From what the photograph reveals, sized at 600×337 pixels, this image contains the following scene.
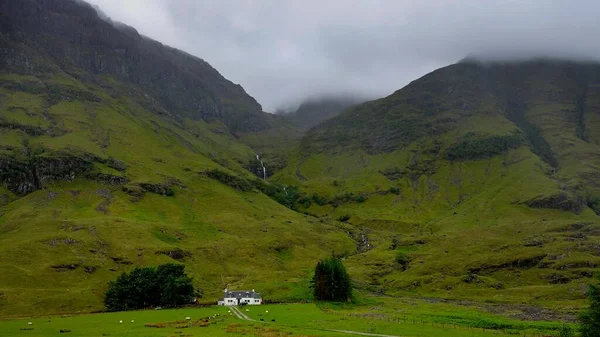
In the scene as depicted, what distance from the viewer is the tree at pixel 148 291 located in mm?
142625

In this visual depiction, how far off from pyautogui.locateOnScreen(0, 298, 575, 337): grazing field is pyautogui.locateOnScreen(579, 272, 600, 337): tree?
10.0m

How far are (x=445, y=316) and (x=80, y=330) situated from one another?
77.8 m

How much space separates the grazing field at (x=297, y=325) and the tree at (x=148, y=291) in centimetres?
2969

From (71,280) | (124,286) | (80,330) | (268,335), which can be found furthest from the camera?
(71,280)

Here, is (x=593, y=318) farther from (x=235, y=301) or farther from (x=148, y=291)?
(x=148, y=291)

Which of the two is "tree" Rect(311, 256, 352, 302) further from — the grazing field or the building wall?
the grazing field

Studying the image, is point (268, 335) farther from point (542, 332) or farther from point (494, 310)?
point (494, 310)

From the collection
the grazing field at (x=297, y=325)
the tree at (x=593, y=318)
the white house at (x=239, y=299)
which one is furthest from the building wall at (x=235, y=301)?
the tree at (x=593, y=318)

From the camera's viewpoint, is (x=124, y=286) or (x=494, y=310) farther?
(x=124, y=286)

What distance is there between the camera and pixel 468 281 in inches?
7244

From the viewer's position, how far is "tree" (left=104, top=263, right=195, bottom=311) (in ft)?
468

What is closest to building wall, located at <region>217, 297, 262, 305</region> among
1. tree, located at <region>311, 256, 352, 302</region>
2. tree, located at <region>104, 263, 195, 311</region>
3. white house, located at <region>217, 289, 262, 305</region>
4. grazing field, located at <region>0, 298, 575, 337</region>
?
white house, located at <region>217, 289, 262, 305</region>

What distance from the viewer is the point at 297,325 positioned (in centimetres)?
9075

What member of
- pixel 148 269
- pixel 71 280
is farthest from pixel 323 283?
pixel 71 280
